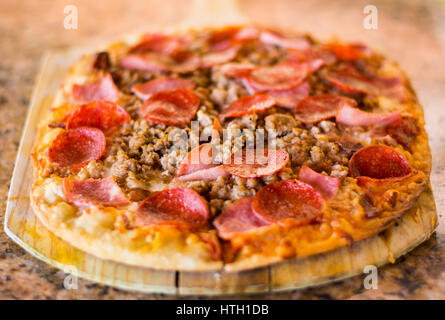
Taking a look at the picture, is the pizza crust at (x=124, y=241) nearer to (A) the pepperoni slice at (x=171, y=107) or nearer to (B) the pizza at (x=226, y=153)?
(B) the pizza at (x=226, y=153)

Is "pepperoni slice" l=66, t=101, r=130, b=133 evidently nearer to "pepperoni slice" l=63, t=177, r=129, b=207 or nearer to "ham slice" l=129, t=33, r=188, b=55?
"pepperoni slice" l=63, t=177, r=129, b=207

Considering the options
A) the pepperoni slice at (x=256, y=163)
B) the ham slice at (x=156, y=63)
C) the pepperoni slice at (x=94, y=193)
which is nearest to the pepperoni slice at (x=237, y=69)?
the ham slice at (x=156, y=63)

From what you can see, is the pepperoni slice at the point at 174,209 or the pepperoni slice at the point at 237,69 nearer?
the pepperoni slice at the point at 174,209

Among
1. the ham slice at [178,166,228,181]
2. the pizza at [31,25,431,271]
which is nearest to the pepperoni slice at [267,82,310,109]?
the pizza at [31,25,431,271]

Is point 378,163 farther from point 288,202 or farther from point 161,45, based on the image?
point 161,45

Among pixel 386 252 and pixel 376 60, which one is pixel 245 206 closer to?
pixel 386 252

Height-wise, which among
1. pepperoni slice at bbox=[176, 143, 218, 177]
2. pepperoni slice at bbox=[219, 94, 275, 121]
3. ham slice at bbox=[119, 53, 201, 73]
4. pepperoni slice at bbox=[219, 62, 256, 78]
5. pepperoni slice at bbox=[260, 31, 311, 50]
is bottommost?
pepperoni slice at bbox=[176, 143, 218, 177]
